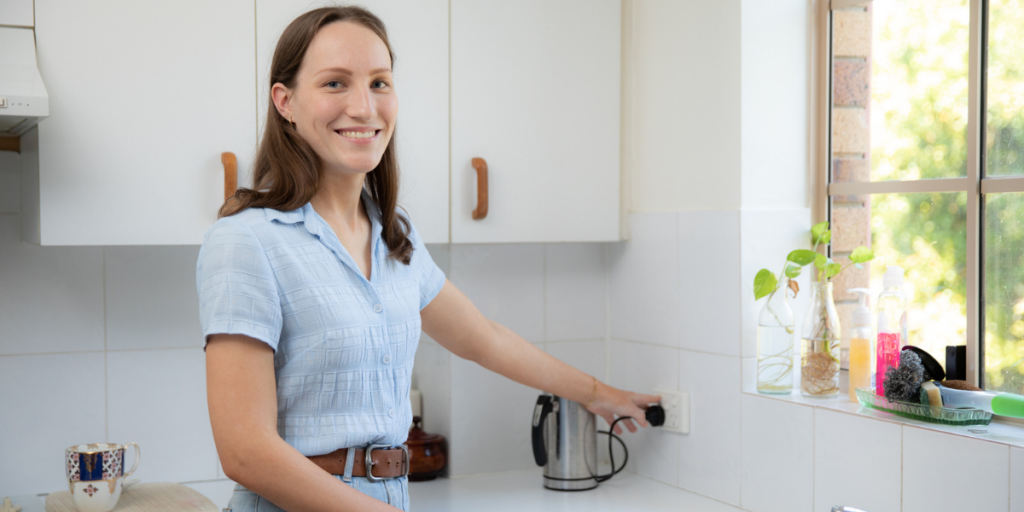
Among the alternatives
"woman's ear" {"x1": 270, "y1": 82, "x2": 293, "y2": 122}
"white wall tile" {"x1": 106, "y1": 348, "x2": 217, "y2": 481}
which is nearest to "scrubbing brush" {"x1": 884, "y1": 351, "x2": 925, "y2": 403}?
"woman's ear" {"x1": 270, "y1": 82, "x2": 293, "y2": 122}

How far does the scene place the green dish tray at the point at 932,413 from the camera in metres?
Result: 1.40

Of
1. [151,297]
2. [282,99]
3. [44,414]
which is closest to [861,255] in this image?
[282,99]

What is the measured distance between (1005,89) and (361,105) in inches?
44.7

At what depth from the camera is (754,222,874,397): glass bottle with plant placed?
1.67 meters

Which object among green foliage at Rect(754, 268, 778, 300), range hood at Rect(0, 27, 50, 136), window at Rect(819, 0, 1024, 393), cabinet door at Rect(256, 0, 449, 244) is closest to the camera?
range hood at Rect(0, 27, 50, 136)

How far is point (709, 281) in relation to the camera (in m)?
1.81

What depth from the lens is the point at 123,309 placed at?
6.23ft

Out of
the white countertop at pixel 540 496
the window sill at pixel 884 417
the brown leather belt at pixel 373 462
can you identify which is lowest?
the white countertop at pixel 540 496

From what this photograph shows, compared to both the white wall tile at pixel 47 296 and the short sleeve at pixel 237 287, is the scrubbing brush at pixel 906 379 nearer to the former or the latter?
the short sleeve at pixel 237 287

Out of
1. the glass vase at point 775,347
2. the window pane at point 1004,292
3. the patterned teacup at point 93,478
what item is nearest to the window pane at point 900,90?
the window pane at point 1004,292

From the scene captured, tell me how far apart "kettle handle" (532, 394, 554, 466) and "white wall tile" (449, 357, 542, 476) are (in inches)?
7.4

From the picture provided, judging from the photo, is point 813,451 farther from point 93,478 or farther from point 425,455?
point 93,478

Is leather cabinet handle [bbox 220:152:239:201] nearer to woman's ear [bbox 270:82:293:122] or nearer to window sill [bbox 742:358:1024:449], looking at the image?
woman's ear [bbox 270:82:293:122]

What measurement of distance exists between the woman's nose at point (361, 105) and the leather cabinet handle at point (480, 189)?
0.71 meters
